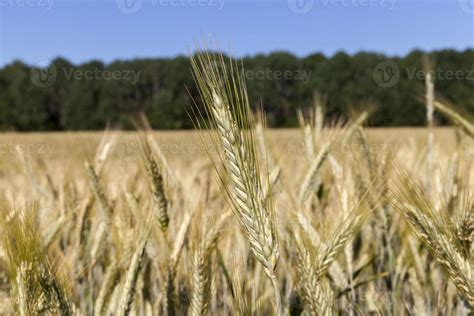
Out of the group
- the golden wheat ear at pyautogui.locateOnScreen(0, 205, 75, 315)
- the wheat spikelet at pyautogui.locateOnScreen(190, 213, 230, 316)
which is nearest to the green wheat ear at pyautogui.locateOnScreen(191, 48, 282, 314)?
the wheat spikelet at pyautogui.locateOnScreen(190, 213, 230, 316)

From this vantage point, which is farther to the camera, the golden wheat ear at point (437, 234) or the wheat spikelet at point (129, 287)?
the wheat spikelet at point (129, 287)

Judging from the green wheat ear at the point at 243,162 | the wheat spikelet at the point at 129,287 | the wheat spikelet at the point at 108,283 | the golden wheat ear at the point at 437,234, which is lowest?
the wheat spikelet at the point at 108,283

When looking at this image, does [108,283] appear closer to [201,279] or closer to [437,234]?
[201,279]

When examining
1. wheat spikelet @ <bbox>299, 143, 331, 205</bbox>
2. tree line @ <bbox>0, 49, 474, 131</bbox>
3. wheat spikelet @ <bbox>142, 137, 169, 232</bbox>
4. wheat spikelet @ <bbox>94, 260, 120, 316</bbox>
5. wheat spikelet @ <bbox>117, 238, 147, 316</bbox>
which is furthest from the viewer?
tree line @ <bbox>0, 49, 474, 131</bbox>

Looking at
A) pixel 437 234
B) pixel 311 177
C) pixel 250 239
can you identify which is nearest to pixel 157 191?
pixel 311 177

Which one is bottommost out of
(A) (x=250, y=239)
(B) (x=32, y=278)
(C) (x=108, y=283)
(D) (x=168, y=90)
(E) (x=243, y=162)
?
(C) (x=108, y=283)

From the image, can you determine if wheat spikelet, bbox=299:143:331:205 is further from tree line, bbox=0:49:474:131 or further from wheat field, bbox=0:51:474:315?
tree line, bbox=0:49:474:131

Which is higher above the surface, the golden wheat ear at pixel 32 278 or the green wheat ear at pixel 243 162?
the green wheat ear at pixel 243 162

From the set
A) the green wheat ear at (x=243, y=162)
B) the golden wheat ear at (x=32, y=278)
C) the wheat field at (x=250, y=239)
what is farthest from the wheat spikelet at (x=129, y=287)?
the green wheat ear at (x=243, y=162)

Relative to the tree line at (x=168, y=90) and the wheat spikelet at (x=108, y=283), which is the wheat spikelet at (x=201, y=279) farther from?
the tree line at (x=168, y=90)

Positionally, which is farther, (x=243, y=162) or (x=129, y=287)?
(x=129, y=287)

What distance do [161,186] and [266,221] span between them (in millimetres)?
810

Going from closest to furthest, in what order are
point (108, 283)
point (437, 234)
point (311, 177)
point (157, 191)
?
point (437, 234) → point (108, 283) → point (157, 191) → point (311, 177)

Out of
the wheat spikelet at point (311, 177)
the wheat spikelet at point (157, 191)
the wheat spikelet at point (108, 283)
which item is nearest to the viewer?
the wheat spikelet at point (108, 283)
